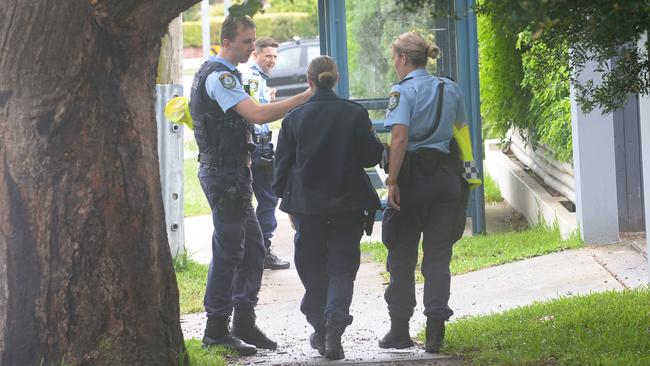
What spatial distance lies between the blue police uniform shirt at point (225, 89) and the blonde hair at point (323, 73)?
0.40 meters

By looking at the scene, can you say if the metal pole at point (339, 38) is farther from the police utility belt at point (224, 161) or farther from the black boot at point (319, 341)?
the black boot at point (319, 341)

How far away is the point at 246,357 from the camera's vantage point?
676 cm

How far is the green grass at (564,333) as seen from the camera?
593 centimetres

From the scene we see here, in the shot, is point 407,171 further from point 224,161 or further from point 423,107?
point 224,161

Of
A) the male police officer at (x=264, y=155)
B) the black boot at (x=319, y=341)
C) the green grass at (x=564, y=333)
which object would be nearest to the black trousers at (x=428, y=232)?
the green grass at (x=564, y=333)

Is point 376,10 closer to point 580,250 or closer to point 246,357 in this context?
point 580,250

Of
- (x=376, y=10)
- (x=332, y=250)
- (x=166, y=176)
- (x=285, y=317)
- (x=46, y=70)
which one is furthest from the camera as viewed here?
(x=376, y=10)

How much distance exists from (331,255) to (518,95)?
20.7 ft

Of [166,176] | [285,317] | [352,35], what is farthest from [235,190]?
[352,35]

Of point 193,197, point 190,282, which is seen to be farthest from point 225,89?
point 193,197

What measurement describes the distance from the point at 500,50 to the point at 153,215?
24.3 ft

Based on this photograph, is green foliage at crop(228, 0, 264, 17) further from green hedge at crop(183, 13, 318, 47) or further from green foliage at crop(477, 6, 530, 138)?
green hedge at crop(183, 13, 318, 47)

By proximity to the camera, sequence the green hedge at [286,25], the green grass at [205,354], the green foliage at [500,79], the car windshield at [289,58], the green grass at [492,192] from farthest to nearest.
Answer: the green hedge at [286,25] → the car windshield at [289,58] → the green grass at [492,192] → the green foliage at [500,79] → the green grass at [205,354]

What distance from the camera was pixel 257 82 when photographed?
9867 mm
